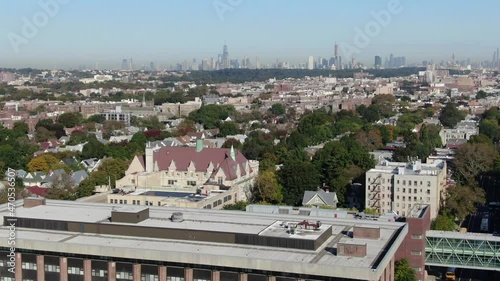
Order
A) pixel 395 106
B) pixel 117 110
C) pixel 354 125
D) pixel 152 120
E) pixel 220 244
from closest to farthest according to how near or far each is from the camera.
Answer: pixel 220 244 < pixel 354 125 < pixel 152 120 < pixel 117 110 < pixel 395 106

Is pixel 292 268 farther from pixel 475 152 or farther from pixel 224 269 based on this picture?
pixel 475 152

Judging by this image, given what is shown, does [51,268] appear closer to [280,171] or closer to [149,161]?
[149,161]

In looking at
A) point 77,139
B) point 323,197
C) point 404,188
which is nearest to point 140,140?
point 77,139

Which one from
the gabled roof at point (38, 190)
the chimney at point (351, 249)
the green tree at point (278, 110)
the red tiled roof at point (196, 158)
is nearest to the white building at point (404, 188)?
the red tiled roof at point (196, 158)

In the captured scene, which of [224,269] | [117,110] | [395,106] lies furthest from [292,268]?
[395,106]

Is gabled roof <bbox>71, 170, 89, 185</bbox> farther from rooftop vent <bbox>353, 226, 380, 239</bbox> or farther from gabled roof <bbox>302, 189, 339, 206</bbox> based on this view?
rooftop vent <bbox>353, 226, 380, 239</bbox>
